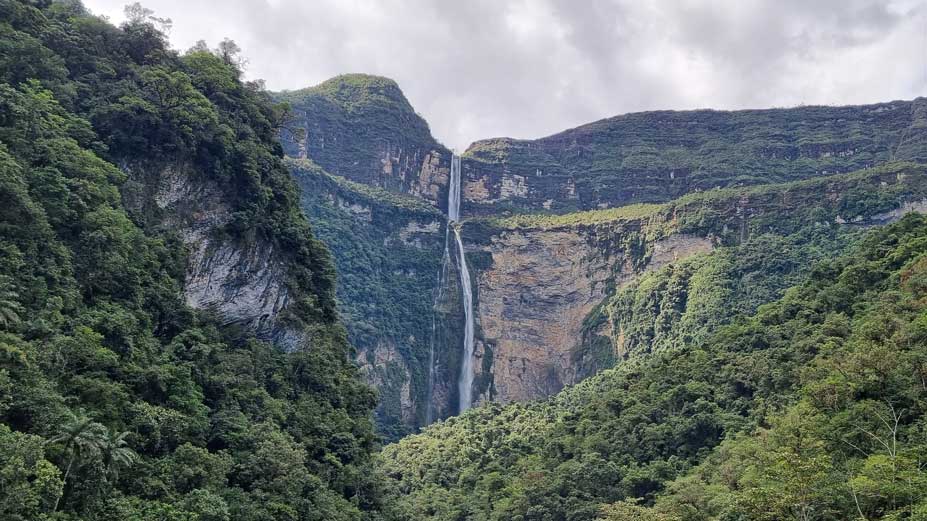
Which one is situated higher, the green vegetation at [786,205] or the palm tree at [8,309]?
the green vegetation at [786,205]

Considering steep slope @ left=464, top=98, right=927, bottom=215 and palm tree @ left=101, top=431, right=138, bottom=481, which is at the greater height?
steep slope @ left=464, top=98, right=927, bottom=215

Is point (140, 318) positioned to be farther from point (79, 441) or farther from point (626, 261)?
point (626, 261)

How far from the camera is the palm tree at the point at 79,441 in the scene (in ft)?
62.0

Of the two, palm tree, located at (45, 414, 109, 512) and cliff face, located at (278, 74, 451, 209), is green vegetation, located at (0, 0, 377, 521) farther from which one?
cliff face, located at (278, 74, 451, 209)

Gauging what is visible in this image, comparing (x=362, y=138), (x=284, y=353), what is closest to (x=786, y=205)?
(x=362, y=138)

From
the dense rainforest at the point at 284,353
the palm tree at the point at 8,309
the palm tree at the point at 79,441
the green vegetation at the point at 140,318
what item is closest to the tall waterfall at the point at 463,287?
the dense rainforest at the point at 284,353

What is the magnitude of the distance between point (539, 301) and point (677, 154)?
27470mm

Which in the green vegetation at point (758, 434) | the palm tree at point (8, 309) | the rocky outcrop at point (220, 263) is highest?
the rocky outcrop at point (220, 263)

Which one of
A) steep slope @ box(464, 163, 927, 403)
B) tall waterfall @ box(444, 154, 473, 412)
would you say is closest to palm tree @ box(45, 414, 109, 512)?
steep slope @ box(464, 163, 927, 403)

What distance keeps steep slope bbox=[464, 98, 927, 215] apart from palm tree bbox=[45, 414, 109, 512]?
75480 millimetres

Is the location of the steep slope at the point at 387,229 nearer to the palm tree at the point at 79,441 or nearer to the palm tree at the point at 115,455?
the palm tree at the point at 115,455

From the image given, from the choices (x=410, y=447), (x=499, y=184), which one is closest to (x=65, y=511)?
(x=410, y=447)

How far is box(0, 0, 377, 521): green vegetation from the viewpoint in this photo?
20.0 m

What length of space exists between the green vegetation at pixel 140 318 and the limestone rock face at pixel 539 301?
4182 cm
